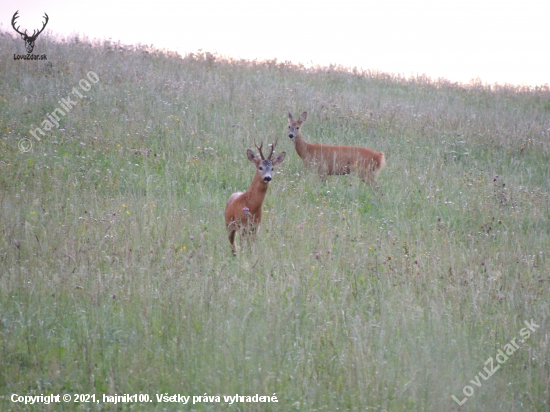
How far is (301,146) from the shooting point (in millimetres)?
10609

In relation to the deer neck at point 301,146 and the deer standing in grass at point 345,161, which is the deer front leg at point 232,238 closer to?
the deer standing in grass at point 345,161

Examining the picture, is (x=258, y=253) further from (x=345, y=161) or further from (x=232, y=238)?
(x=345, y=161)

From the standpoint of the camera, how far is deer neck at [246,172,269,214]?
6.57 meters

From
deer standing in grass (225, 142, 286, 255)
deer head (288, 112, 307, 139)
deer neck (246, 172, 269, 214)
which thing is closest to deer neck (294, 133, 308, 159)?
deer head (288, 112, 307, 139)

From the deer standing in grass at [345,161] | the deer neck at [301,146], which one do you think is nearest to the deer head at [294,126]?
the deer neck at [301,146]

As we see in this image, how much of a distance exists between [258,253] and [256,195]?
1109 mm

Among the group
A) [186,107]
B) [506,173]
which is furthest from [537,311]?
[186,107]

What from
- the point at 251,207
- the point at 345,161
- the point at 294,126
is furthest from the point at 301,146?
the point at 251,207

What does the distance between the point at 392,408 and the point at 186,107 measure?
8925mm

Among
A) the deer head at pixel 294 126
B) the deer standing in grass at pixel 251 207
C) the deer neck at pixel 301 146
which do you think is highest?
the deer head at pixel 294 126

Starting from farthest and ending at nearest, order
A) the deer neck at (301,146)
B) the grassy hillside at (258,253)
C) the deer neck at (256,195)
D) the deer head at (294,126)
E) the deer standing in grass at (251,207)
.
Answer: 1. the deer head at (294,126)
2. the deer neck at (301,146)
3. the deer neck at (256,195)
4. the deer standing in grass at (251,207)
5. the grassy hillside at (258,253)

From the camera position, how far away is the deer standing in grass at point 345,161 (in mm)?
9570

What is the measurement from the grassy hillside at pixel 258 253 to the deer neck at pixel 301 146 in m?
0.28

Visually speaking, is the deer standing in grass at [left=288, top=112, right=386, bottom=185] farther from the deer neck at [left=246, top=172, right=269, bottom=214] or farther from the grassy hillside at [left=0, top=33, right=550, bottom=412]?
the deer neck at [left=246, top=172, right=269, bottom=214]
